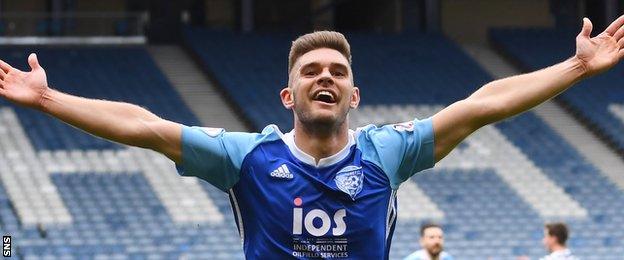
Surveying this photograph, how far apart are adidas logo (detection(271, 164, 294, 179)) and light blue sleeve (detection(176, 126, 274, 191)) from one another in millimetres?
122

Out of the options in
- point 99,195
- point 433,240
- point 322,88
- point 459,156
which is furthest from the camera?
point 459,156

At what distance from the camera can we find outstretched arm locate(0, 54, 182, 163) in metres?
4.27

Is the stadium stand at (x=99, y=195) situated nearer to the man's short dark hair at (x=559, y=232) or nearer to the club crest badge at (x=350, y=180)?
the man's short dark hair at (x=559, y=232)

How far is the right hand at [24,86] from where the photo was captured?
14.0ft

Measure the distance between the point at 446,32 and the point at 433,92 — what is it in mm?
4776

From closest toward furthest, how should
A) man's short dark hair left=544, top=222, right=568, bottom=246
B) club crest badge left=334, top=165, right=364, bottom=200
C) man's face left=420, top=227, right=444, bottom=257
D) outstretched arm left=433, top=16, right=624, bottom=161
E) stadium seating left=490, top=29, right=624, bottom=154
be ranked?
club crest badge left=334, top=165, right=364, bottom=200, outstretched arm left=433, top=16, right=624, bottom=161, man's short dark hair left=544, top=222, right=568, bottom=246, man's face left=420, top=227, right=444, bottom=257, stadium seating left=490, top=29, right=624, bottom=154

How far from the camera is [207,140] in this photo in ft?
14.4

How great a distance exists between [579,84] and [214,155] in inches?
998

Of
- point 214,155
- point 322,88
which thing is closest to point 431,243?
point 214,155

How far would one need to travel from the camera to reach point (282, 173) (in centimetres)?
438

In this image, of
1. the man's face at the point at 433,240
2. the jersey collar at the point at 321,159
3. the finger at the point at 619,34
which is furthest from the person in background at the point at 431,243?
the jersey collar at the point at 321,159

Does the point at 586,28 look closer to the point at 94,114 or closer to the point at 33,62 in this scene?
the point at 94,114

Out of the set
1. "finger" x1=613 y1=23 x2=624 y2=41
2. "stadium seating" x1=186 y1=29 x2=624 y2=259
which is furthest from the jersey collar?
"stadium seating" x1=186 y1=29 x2=624 y2=259

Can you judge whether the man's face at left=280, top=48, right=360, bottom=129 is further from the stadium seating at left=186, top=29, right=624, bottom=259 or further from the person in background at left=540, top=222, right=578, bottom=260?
the stadium seating at left=186, top=29, right=624, bottom=259
